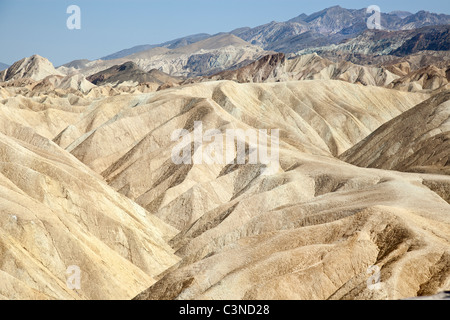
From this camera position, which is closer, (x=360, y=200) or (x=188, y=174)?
(x=360, y=200)

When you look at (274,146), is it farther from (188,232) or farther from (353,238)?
(353,238)

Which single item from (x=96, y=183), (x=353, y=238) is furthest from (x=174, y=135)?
(x=353, y=238)

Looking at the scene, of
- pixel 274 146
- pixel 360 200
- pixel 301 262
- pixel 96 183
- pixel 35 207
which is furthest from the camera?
pixel 274 146

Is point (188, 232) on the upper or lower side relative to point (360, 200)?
lower
